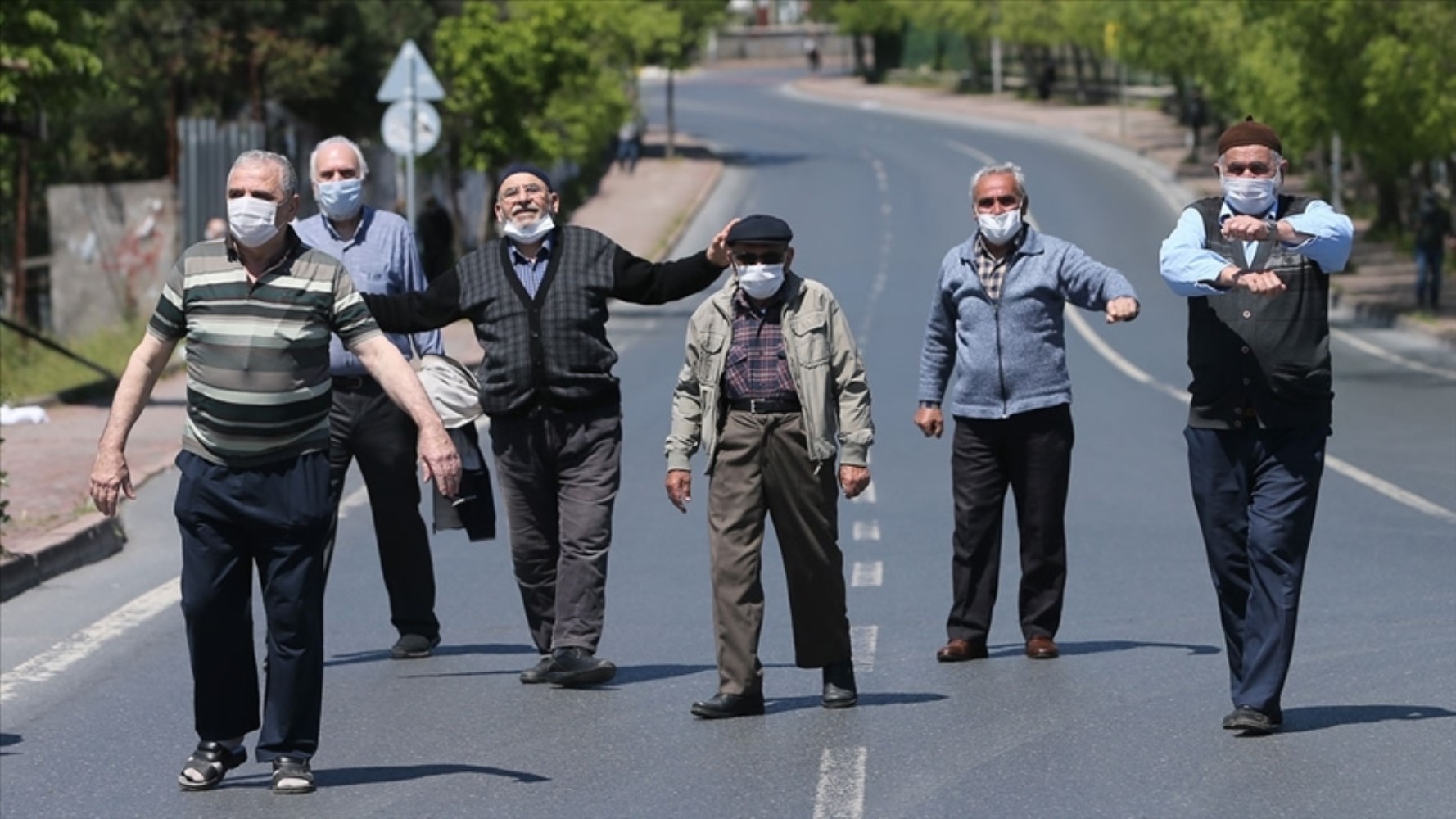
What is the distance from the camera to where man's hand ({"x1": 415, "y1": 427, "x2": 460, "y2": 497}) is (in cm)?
767

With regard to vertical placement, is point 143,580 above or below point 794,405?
below

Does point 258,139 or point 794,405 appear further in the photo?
point 258,139

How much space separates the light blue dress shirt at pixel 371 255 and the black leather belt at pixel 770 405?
1589 mm

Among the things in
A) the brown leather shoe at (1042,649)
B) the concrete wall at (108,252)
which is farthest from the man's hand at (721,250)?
the concrete wall at (108,252)

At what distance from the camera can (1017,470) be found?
1031cm

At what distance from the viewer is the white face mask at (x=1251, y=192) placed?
8.51m

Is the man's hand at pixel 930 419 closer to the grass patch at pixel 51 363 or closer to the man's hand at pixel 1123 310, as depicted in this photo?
the man's hand at pixel 1123 310

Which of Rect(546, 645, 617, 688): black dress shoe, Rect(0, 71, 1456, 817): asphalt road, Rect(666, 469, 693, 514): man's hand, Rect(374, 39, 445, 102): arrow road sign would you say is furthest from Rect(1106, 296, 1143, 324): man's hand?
Rect(374, 39, 445, 102): arrow road sign

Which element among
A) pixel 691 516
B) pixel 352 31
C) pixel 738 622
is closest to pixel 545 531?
pixel 738 622

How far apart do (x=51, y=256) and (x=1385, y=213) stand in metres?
25.7

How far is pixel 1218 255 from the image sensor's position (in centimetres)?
859

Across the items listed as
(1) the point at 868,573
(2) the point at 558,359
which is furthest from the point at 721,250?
(1) the point at 868,573

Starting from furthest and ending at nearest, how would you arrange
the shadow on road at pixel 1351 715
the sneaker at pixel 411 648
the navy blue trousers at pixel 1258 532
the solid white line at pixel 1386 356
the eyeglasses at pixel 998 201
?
the solid white line at pixel 1386 356 < the sneaker at pixel 411 648 < the eyeglasses at pixel 998 201 < the shadow on road at pixel 1351 715 < the navy blue trousers at pixel 1258 532

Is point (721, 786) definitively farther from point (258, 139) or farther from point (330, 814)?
point (258, 139)
